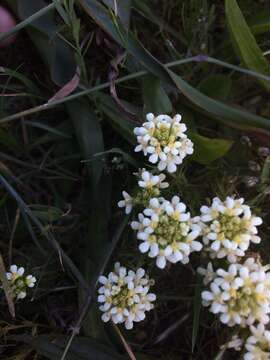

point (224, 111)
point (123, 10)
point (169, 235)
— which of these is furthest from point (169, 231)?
point (123, 10)

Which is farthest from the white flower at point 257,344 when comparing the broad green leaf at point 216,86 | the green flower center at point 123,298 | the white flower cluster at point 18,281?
the broad green leaf at point 216,86

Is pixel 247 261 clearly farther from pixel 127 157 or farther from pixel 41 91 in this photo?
pixel 41 91

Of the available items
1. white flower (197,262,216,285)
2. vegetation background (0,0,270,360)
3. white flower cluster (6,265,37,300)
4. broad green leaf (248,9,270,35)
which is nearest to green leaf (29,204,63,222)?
vegetation background (0,0,270,360)

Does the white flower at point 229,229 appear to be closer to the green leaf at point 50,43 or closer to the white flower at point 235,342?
the white flower at point 235,342

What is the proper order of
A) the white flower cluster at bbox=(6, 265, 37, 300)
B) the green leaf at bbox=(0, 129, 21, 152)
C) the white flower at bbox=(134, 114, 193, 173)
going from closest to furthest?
the white flower at bbox=(134, 114, 193, 173)
the white flower cluster at bbox=(6, 265, 37, 300)
the green leaf at bbox=(0, 129, 21, 152)

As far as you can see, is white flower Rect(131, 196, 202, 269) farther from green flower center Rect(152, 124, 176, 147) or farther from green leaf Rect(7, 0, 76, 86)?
green leaf Rect(7, 0, 76, 86)

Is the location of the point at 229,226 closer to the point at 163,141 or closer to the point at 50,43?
the point at 163,141
